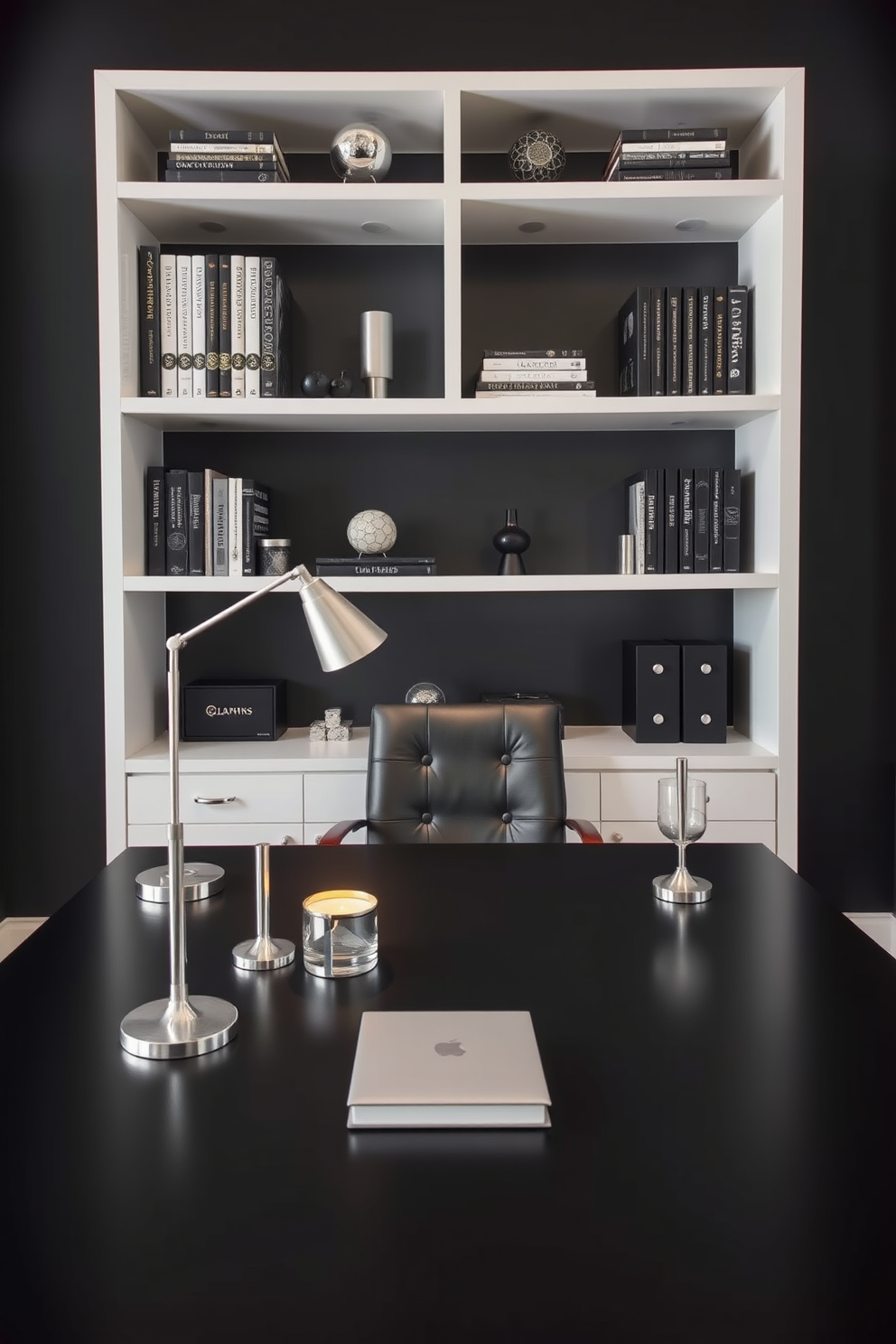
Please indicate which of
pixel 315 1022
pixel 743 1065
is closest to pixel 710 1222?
pixel 743 1065

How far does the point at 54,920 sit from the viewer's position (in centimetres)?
152

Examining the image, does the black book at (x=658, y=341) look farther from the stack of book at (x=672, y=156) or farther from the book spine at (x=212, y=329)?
the book spine at (x=212, y=329)

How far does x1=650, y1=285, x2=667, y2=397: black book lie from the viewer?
3023mm

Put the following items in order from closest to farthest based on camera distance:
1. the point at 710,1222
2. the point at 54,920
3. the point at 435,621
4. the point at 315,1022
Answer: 1. the point at 710,1222
2. the point at 315,1022
3. the point at 54,920
4. the point at 435,621

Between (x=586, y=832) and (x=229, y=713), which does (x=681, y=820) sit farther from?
(x=229, y=713)

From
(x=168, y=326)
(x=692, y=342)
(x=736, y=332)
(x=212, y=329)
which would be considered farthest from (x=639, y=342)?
(x=168, y=326)

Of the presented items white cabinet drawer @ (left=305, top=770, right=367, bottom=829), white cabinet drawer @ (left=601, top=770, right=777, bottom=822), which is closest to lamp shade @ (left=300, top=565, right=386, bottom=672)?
white cabinet drawer @ (left=305, top=770, right=367, bottom=829)

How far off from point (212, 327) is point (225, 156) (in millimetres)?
472

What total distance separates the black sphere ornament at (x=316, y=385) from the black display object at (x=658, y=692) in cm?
123

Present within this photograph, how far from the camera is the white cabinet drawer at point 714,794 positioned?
2.96 m

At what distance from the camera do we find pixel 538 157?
3010mm

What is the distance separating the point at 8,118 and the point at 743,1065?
3506 millimetres

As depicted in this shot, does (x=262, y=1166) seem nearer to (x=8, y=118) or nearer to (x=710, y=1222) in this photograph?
(x=710, y=1222)

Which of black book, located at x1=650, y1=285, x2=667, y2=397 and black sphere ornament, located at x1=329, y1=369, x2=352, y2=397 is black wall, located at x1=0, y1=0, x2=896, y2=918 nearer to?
black book, located at x1=650, y1=285, x2=667, y2=397
